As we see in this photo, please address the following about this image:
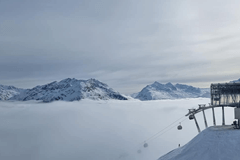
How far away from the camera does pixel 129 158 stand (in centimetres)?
18938

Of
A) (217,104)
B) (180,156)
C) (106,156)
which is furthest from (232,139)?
(106,156)

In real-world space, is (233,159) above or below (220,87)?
below

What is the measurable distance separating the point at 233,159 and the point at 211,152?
2828 mm

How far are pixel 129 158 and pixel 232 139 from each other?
17134 centimetres

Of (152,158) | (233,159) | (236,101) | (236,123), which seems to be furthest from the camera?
(152,158)

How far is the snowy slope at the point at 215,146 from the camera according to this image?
27484 millimetres

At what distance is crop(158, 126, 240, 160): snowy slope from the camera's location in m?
27.5

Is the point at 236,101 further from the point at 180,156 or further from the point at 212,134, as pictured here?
the point at 180,156

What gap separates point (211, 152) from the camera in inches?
1121

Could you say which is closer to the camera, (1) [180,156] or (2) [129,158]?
(1) [180,156]

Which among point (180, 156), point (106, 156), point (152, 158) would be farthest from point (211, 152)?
point (106, 156)

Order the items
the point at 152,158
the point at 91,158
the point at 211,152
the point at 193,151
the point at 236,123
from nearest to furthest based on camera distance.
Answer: the point at 211,152 < the point at 193,151 < the point at 236,123 < the point at 152,158 < the point at 91,158

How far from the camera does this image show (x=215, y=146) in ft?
95.6

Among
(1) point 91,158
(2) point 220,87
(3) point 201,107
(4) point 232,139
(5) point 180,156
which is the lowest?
(1) point 91,158
